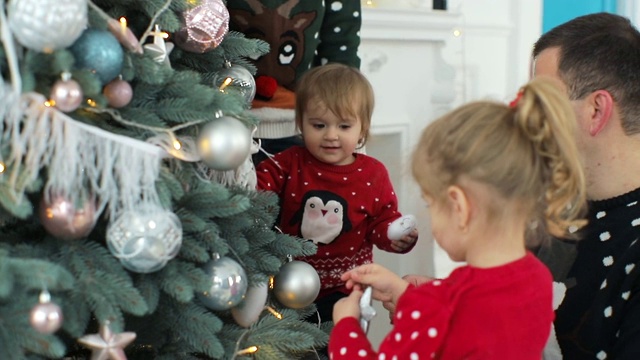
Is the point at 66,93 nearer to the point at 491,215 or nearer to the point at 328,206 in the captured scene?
the point at 491,215

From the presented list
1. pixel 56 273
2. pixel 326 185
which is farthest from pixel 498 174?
pixel 326 185

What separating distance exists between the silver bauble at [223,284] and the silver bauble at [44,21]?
413 millimetres

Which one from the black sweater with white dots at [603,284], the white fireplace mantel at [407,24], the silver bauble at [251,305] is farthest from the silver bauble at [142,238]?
the white fireplace mantel at [407,24]

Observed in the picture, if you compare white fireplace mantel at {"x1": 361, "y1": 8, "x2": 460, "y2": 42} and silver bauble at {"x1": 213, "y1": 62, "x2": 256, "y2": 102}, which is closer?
silver bauble at {"x1": 213, "y1": 62, "x2": 256, "y2": 102}

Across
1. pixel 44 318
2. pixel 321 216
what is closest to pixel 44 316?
pixel 44 318

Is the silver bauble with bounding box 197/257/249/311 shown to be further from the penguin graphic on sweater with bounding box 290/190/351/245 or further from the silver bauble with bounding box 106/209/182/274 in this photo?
the penguin graphic on sweater with bounding box 290/190/351/245

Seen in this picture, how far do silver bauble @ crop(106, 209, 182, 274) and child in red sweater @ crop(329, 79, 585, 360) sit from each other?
0.33 metres

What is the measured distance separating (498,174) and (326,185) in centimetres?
80

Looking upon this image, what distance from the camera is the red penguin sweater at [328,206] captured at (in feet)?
5.88

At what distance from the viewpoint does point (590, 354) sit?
1374 mm

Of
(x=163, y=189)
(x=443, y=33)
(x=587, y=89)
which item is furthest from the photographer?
(x=443, y=33)

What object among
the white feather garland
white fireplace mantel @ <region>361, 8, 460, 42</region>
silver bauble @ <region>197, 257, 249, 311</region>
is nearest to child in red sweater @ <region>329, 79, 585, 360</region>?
silver bauble @ <region>197, 257, 249, 311</region>

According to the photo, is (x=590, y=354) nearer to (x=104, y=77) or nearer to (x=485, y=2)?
(x=104, y=77)

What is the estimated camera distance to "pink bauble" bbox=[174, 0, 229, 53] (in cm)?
133
